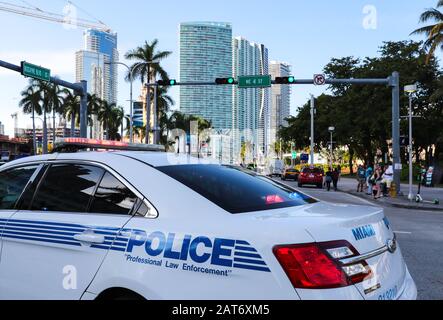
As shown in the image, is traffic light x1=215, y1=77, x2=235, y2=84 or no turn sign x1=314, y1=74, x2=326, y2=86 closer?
no turn sign x1=314, y1=74, x2=326, y2=86

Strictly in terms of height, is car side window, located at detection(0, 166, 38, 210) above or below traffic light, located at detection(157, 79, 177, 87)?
below

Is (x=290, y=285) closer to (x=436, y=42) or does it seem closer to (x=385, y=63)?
(x=436, y=42)

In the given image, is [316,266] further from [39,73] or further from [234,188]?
[39,73]

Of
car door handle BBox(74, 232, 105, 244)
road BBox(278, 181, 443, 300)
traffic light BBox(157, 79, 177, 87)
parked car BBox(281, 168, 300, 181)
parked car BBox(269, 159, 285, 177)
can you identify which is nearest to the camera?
car door handle BBox(74, 232, 105, 244)

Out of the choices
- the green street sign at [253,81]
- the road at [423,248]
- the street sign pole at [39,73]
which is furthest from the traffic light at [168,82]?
the road at [423,248]

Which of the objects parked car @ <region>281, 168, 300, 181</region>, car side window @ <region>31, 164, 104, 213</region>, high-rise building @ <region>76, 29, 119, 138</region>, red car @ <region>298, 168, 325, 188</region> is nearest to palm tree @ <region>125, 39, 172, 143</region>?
high-rise building @ <region>76, 29, 119, 138</region>

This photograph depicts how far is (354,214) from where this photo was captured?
9.80 feet

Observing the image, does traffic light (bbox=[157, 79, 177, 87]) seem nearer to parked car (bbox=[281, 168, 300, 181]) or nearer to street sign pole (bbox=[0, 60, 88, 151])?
street sign pole (bbox=[0, 60, 88, 151])

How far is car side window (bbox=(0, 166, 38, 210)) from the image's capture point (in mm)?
3760

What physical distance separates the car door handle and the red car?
3088 cm

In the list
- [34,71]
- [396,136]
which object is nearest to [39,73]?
[34,71]

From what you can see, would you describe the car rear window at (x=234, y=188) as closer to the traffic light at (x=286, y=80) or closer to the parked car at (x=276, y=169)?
the traffic light at (x=286, y=80)

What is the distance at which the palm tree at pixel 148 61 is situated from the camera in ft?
171
